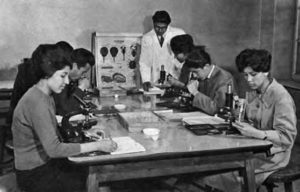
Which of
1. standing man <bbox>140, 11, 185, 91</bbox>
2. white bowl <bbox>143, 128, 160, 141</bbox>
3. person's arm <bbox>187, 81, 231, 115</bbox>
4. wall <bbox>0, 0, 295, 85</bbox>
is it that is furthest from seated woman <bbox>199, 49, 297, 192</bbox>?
wall <bbox>0, 0, 295, 85</bbox>

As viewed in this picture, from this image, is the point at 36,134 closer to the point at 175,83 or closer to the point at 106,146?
the point at 106,146

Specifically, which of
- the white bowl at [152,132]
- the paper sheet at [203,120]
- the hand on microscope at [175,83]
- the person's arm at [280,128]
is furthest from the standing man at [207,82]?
A: the white bowl at [152,132]

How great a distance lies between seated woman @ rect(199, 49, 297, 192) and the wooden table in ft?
0.38

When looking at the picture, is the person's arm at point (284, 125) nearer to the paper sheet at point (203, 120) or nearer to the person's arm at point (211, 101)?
the paper sheet at point (203, 120)

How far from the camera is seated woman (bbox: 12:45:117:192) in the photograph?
2062mm

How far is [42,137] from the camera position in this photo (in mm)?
2059

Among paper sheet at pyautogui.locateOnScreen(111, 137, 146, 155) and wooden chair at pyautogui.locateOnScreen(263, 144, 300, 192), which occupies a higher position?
paper sheet at pyautogui.locateOnScreen(111, 137, 146, 155)

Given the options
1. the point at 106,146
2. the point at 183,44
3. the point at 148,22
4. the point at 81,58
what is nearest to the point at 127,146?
the point at 106,146

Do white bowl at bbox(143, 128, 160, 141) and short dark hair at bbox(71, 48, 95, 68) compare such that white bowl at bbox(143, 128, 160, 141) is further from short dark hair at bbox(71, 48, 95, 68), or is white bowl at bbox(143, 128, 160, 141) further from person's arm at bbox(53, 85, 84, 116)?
short dark hair at bbox(71, 48, 95, 68)

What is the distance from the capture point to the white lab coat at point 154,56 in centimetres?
497

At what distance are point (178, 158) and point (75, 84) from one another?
163cm

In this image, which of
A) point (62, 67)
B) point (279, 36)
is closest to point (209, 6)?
point (279, 36)

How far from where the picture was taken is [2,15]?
15.6 feet

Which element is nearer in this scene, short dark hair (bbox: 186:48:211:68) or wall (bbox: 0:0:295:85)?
short dark hair (bbox: 186:48:211:68)
